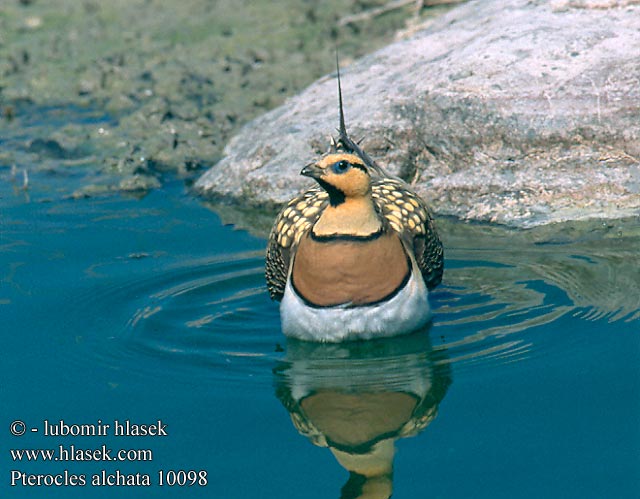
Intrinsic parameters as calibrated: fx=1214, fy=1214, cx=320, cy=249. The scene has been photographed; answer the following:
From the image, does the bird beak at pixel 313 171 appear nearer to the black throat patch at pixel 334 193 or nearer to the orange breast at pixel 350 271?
the black throat patch at pixel 334 193

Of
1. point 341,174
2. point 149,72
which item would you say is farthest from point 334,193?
point 149,72

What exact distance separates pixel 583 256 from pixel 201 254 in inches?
87.6

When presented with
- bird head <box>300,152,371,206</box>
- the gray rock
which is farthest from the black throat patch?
the gray rock

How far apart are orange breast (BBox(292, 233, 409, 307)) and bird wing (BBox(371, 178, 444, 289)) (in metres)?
0.43

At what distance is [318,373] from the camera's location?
5.56 m

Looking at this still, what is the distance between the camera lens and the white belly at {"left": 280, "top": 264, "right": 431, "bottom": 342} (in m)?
5.76

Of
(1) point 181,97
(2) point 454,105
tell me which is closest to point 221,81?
(1) point 181,97

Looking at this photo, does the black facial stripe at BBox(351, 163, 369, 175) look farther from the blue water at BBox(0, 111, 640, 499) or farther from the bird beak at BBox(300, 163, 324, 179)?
the blue water at BBox(0, 111, 640, 499)

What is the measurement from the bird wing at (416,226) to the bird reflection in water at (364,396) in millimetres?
513

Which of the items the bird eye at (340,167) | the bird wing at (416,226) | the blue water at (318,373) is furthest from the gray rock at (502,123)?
the bird eye at (340,167)

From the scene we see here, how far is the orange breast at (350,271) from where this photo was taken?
225 inches

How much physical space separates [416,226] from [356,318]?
0.76 m

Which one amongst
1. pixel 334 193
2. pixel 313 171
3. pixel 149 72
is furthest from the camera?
pixel 149 72

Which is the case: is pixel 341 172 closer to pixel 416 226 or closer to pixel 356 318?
pixel 356 318
